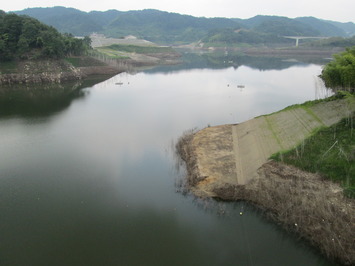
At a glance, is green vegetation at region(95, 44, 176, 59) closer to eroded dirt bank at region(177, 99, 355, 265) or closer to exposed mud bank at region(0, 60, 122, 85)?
exposed mud bank at region(0, 60, 122, 85)

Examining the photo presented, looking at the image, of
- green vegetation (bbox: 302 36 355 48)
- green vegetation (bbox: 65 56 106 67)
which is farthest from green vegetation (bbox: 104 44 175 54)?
green vegetation (bbox: 302 36 355 48)

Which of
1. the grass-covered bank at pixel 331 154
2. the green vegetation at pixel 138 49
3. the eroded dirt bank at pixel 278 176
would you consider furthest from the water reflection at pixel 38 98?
the green vegetation at pixel 138 49

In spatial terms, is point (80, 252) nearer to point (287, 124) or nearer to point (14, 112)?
point (287, 124)

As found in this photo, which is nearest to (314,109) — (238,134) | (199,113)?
(238,134)

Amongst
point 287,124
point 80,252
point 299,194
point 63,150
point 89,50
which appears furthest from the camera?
point 89,50

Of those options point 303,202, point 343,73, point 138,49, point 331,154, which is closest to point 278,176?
point 303,202

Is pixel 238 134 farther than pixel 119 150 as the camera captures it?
Yes
